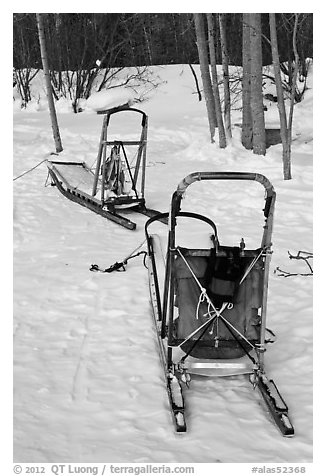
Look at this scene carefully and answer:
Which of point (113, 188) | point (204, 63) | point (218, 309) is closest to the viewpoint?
point (218, 309)

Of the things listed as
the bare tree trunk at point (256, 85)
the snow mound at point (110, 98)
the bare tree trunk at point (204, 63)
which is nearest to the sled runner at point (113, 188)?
the bare tree trunk at point (256, 85)

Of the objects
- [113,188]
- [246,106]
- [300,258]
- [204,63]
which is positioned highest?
[204,63]

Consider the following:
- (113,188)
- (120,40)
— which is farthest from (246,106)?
(120,40)

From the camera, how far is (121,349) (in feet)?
12.0

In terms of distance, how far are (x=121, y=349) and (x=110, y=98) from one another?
1579cm

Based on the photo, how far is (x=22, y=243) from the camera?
5.94m

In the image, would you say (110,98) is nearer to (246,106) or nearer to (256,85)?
(246,106)

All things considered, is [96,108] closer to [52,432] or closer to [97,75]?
[97,75]

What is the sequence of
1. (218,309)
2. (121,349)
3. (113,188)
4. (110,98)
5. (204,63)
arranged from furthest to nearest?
(110,98)
(204,63)
(113,188)
(121,349)
(218,309)

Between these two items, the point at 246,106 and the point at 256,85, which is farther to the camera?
the point at 246,106

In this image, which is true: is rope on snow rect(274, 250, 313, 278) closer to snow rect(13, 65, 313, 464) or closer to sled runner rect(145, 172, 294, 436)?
snow rect(13, 65, 313, 464)

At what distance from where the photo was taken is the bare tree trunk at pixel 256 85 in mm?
9547

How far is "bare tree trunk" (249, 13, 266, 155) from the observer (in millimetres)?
9547

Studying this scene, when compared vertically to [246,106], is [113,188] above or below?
below
